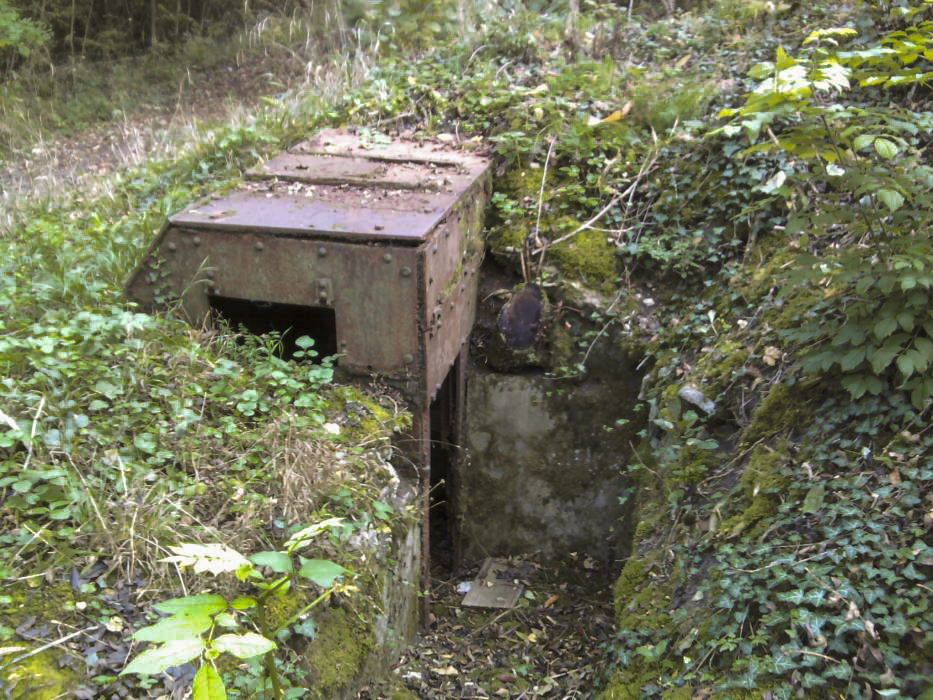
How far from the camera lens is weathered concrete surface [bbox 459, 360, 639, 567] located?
4.64 metres

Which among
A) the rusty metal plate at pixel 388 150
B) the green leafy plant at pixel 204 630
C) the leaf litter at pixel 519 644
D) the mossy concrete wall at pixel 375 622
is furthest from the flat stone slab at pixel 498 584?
the green leafy plant at pixel 204 630

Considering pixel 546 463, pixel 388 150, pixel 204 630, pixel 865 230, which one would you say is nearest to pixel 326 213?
pixel 388 150

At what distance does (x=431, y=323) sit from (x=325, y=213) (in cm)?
74

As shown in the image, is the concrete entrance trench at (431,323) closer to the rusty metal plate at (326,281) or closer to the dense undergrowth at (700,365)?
the rusty metal plate at (326,281)

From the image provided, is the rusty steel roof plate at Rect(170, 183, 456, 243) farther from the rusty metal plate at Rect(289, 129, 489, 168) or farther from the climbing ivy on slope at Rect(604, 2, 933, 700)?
the climbing ivy on slope at Rect(604, 2, 933, 700)

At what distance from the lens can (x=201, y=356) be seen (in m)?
3.23

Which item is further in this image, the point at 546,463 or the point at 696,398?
the point at 546,463

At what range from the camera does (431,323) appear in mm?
3459

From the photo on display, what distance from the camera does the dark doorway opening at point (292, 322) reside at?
13.1 feet

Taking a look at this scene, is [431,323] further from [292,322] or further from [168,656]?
[168,656]

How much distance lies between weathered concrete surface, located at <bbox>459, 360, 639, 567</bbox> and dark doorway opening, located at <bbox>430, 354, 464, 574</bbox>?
2.7 inches

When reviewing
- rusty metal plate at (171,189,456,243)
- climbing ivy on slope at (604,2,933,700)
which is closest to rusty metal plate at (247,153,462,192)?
rusty metal plate at (171,189,456,243)

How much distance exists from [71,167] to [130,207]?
7.06ft

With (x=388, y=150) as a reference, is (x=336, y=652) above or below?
below
